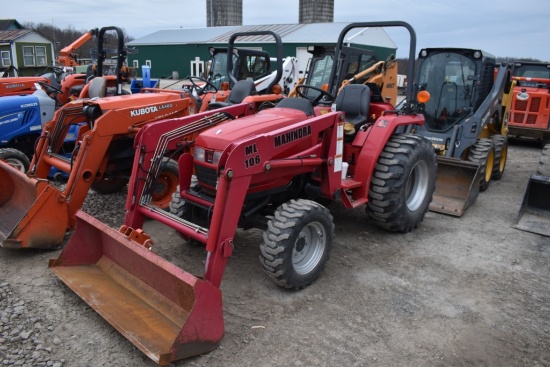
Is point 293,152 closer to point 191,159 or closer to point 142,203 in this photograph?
point 191,159

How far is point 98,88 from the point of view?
7.07 metres

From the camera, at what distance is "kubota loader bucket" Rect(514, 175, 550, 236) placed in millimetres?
5543

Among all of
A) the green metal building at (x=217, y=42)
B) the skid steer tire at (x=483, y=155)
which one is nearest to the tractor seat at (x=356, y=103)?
the skid steer tire at (x=483, y=155)

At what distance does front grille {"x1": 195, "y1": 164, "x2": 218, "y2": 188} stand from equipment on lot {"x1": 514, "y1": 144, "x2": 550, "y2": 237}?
3.88m

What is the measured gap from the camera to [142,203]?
13.1ft

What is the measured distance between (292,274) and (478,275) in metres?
1.89

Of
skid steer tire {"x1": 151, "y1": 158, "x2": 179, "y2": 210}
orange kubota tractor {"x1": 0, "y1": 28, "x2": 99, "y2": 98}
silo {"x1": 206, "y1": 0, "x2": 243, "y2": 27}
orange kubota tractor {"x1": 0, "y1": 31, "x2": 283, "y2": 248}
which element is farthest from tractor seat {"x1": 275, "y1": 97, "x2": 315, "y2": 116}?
silo {"x1": 206, "y1": 0, "x2": 243, "y2": 27}

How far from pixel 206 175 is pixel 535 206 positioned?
437cm

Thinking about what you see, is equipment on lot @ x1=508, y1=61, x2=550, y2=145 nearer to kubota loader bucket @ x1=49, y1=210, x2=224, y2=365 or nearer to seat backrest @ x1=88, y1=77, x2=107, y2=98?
seat backrest @ x1=88, y1=77, x2=107, y2=98

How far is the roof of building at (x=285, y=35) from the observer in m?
27.5

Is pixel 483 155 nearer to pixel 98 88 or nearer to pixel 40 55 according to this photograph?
pixel 98 88

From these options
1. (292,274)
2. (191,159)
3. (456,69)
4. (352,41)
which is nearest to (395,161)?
(292,274)

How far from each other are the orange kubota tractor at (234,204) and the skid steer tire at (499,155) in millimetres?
2944

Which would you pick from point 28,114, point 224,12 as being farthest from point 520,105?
point 224,12
